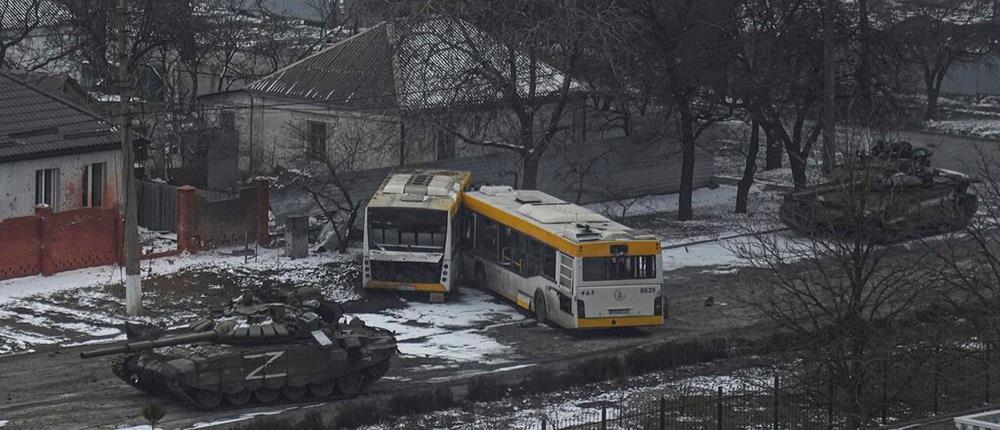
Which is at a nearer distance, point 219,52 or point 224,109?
point 224,109

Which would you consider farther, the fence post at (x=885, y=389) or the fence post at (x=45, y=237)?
the fence post at (x=45, y=237)

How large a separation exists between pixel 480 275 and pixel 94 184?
33.1 ft

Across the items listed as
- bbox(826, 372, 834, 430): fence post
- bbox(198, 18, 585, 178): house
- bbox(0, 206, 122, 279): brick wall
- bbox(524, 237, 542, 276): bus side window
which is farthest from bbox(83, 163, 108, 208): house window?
bbox(826, 372, 834, 430): fence post

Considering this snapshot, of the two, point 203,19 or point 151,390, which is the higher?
point 203,19

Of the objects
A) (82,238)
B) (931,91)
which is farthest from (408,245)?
(931,91)

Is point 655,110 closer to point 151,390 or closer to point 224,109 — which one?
point 224,109

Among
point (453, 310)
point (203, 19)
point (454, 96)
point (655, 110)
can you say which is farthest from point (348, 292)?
point (203, 19)

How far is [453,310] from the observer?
35844 mm

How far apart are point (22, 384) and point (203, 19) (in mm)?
31525

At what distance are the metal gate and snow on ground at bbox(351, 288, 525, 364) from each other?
8.48 m

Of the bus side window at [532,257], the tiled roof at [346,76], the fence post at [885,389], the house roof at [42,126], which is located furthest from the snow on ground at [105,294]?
the fence post at [885,389]

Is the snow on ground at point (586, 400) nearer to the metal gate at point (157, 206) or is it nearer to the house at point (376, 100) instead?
the house at point (376, 100)

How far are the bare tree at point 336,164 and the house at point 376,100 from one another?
5 cm

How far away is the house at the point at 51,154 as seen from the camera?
39094 millimetres
